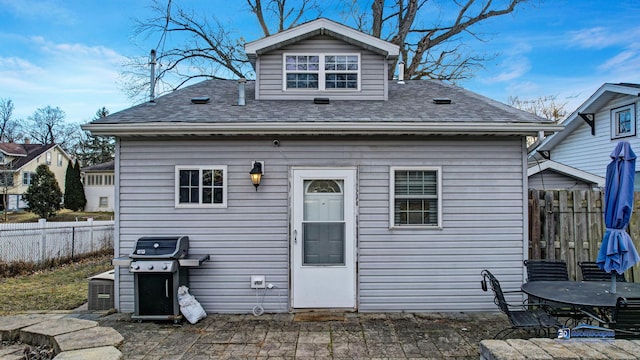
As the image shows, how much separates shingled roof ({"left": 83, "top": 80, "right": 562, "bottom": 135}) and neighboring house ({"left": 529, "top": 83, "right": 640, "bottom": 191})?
5660 mm

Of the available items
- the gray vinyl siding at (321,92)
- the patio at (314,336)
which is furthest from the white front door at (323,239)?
the gray vinyl siding at (321,92)

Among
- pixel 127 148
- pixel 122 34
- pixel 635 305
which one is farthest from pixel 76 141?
pixel 635 305

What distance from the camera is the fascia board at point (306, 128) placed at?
5219mm

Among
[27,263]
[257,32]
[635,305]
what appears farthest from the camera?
[257,32]

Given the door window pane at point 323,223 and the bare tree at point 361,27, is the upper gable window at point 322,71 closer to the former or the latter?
the door window pane at point 323,223

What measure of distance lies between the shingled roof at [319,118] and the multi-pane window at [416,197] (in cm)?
65

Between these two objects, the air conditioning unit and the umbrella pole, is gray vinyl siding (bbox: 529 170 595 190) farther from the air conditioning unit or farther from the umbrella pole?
the air conditioning unit

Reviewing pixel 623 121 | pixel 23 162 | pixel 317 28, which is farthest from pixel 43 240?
pixel 23 162

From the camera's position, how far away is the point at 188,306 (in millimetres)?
5000

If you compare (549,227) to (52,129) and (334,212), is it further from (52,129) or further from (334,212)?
(52,129)

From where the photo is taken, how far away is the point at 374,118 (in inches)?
213

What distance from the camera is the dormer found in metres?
6.42

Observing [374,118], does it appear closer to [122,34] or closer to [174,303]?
[174,303]

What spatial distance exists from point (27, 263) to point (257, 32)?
35.6 ft
